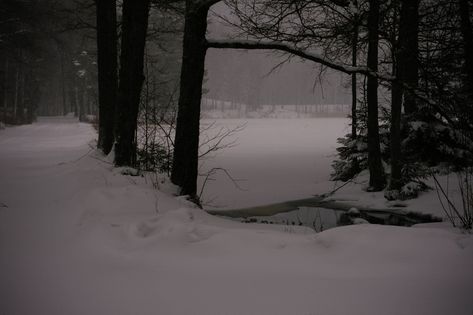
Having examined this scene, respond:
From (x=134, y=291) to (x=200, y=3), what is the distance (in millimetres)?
4303

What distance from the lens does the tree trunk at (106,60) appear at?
35.6 feet

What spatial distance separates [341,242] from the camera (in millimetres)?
3154

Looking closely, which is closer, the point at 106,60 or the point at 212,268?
the point at 212,268

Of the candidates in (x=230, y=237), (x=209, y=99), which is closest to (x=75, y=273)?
(x=230, y=237)

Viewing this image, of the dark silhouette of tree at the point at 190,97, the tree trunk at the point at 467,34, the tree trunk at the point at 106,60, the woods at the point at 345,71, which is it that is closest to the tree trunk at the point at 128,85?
the woods at the point at 345,71

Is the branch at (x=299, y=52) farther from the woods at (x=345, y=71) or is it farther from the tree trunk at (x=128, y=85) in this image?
the tree trunk at (x=128, y=85)

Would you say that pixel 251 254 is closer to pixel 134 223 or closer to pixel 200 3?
pixel 134 223

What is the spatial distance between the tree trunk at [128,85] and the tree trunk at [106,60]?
3571mm

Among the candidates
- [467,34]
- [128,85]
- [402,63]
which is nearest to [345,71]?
[402,63]

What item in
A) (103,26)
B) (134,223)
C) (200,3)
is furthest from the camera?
(103,26)

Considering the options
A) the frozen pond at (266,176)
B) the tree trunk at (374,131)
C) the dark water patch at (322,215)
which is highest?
the tree trunk at (374,131)

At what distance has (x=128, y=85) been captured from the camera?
294 inches

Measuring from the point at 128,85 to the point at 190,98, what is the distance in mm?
2228

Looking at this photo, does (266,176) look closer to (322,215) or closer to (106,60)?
(322,215)
